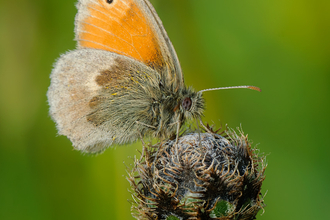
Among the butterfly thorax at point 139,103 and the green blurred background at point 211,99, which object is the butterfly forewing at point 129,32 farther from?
the green blurred background at point 211,99

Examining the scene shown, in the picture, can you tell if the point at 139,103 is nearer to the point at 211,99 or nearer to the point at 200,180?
the point at 200,180

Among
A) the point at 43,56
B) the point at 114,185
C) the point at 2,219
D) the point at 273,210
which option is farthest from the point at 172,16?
the point at 2,219

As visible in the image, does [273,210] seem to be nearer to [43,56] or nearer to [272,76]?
[272,76]

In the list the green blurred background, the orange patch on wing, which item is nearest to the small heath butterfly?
the orange patch on wing

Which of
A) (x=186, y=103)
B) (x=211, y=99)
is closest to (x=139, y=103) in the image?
(x=186, y=103)

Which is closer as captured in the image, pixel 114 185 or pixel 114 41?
pixel 114 41

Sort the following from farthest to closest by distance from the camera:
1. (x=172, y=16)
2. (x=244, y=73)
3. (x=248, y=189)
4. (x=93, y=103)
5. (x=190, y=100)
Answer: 1. (x=172, y=16)
2. (x=244, y=73)
3. (x=93, y=103)
4. (x=190, y=100)
5. (x=248, y=189)

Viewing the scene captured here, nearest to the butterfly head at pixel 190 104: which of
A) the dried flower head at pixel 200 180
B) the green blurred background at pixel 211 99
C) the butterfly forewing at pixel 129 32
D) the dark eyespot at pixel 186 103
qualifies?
the dark eyespot at pixel 186 103

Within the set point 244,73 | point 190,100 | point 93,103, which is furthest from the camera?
point 244,73
